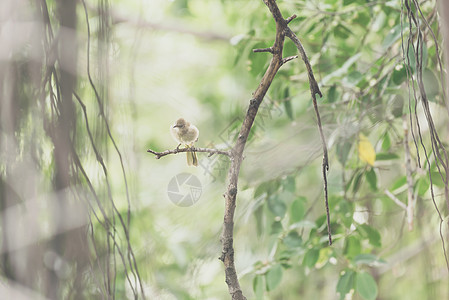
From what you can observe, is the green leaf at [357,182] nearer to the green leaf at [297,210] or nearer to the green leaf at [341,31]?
the green leaf at [297,210]

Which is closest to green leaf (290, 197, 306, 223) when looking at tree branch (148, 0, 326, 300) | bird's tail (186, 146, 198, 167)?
bird's tail (186, 146, 198, 167)

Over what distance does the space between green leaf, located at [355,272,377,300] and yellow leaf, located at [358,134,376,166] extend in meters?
0.19

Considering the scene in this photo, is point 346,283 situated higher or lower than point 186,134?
lower

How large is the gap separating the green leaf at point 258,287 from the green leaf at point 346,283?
13cm

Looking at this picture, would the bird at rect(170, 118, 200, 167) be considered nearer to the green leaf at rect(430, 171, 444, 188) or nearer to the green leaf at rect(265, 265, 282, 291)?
the green leaf at rect(265, 265, 282, 291)

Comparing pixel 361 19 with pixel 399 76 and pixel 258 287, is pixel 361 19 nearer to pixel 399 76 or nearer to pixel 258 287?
pixel 399 76

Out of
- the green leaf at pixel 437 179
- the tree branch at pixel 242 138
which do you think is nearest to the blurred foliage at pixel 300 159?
the green leaf at pixel 437 179

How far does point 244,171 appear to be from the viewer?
1.08 m

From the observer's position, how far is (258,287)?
93cm

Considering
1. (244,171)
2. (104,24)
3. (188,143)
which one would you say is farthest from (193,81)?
(104,24)

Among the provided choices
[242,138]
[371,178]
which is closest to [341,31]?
[371,178]

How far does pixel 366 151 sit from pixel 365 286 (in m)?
0.22

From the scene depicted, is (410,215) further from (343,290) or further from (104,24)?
(104,24)

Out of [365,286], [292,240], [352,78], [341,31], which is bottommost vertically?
[365,286]
